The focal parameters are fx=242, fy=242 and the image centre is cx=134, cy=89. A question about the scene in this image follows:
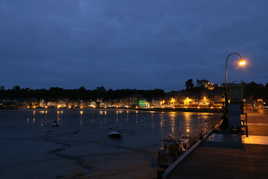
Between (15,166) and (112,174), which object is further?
(15,166)

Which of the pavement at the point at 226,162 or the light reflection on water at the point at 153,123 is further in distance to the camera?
the light reflection on water at the point at 153,123

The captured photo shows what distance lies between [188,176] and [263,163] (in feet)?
12.4

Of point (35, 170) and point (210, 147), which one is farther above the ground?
point (210, 147)

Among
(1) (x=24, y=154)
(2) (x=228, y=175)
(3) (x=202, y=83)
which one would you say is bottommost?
(1) (x=24, y=154)

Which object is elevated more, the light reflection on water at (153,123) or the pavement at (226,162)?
the pavement at (226,162)

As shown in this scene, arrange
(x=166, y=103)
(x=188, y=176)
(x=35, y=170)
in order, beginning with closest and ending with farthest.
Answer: (x=188, y=176), (x=35, y=170), (x=166, y=103)

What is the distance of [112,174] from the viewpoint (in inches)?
696

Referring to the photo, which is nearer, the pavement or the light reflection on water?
the pavement

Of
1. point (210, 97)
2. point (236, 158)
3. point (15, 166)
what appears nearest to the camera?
point (236, 158)

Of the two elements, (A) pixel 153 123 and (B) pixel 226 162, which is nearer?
(B) pixel 226 162

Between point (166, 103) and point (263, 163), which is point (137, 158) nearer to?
point (263, 163)

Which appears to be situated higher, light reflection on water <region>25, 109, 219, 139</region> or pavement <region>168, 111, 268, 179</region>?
pavement <region>168, 111, 268, 179</region>

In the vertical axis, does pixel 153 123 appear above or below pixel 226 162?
below

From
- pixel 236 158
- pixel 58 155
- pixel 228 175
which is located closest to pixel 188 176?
pixel 228 175
